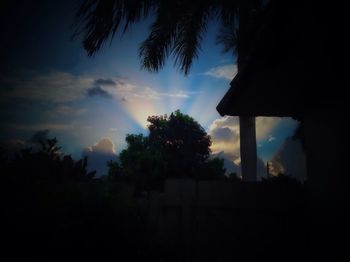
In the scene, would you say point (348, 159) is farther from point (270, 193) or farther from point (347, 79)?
point (270, 193)

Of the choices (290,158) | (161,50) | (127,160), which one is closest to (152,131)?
(127,160)

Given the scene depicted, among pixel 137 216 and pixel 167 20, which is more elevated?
pixel 167 20

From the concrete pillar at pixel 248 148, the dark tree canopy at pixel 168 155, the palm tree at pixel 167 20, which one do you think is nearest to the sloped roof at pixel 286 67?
the palm tree at pixel 167 20


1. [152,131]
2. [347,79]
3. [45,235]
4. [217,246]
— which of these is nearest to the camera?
[347,79]

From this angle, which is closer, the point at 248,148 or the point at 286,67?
the point at 286,67

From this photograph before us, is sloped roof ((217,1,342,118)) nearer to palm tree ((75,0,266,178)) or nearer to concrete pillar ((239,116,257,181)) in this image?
palm tree ((75,0,266,178))

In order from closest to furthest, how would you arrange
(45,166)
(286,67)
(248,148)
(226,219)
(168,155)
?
(286,67)
(45,166)
(226,219)
(248,148)
(168,155)

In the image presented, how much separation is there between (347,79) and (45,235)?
368cm

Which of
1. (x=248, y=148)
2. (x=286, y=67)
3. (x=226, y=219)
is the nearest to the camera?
(x=286, y=67)

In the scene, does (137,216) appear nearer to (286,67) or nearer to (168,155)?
(286,67)

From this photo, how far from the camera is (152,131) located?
2456 centimetres

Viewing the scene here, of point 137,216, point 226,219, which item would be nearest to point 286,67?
point 137,216

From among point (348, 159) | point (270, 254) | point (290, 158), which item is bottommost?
point (270, 254)

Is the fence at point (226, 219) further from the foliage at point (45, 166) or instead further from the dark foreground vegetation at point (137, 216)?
the foliage at point (45, 166)
